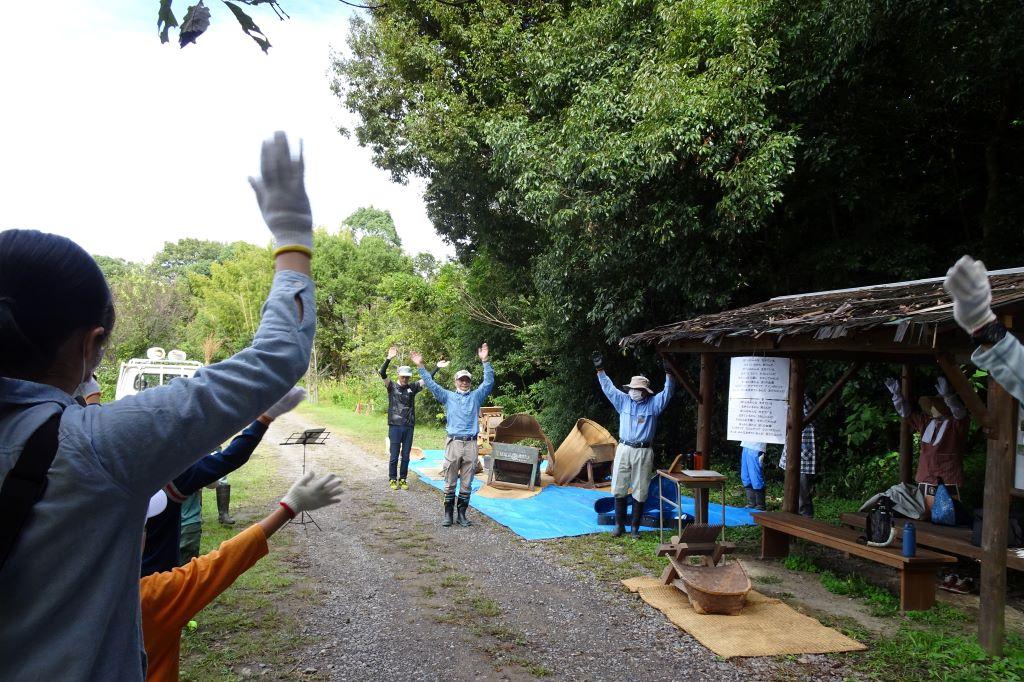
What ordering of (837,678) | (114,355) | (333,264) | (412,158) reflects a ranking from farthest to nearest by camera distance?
(333,264) → (114,355) → (412,158) → (837,678)

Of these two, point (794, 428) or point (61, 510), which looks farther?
point (794, 428)

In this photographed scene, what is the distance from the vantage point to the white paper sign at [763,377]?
7.67m

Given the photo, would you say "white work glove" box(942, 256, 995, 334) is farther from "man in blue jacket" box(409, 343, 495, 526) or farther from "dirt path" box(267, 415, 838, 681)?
"man in blue jacket" box(409, 343, 495, 526)

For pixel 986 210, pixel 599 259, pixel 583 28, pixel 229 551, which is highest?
pixel 583 28

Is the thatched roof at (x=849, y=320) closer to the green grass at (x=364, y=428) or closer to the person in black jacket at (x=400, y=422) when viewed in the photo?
the person in black jacket at (x=400, y=422)

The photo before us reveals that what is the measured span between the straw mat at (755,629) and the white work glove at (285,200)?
4.95 meters

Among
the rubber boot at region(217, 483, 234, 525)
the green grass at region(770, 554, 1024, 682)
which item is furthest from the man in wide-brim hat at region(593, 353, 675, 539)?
the rubber boot at region(217, 483, 234, 525)

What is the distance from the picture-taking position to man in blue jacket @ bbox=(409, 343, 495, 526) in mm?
9352

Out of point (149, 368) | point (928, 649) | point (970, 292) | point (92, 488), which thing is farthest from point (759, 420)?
point (149, 368)

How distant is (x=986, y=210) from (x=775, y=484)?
5.50m

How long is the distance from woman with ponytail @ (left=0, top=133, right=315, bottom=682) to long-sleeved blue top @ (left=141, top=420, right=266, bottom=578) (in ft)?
3.83

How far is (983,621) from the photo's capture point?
17.2 ft

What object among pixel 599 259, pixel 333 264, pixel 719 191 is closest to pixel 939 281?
pixel 719 191

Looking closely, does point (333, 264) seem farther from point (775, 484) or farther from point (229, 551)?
point (229, 551)
